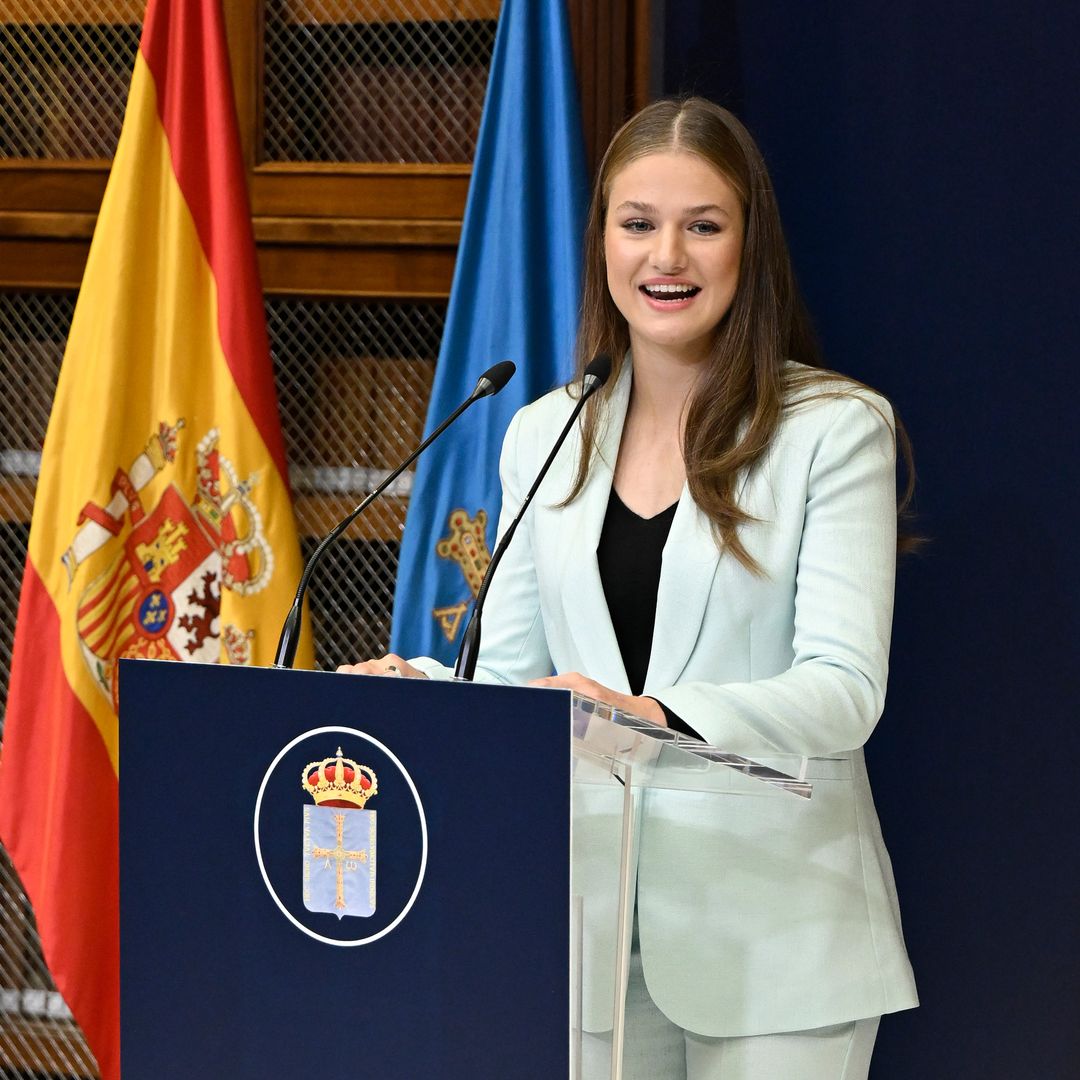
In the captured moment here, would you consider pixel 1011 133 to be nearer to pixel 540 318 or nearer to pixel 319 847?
pixel 540 318

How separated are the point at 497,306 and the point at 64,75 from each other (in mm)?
1077

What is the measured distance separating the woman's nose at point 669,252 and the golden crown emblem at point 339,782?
2.53 feet

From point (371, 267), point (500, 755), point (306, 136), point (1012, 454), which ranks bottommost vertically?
point (500, 755)

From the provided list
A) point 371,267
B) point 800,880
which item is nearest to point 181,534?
point 371,267

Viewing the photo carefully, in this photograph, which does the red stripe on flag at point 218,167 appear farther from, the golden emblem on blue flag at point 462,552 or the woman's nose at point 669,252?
the woman's nose at point 669,252

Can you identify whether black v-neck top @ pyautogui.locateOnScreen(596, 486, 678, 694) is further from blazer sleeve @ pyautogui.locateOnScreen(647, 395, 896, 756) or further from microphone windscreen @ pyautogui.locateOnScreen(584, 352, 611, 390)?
microphone windscreen @ pyautogui.locateOnScreen(584, 352, 611, 390)

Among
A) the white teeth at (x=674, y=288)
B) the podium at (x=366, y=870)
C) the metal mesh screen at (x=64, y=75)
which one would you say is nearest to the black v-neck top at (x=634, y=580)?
the white teeth at (x=674, y=288)

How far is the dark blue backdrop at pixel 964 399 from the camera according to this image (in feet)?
7.75

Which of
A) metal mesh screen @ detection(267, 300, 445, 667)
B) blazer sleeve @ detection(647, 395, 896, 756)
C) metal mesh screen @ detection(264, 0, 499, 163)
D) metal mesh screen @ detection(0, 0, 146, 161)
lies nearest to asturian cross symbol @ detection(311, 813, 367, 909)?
blazer sleeve @ detection(647, 395, 896, 756)

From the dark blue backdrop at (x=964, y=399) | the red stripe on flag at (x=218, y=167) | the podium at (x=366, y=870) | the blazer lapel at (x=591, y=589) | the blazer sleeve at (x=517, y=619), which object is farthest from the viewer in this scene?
the red stripe on flag at (x=218, y=167)

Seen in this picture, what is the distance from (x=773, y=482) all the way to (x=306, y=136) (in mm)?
1609

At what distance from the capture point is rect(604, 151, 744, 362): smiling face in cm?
165

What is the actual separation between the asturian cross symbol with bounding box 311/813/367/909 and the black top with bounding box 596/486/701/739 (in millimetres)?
545

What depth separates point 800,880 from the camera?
1.47m
